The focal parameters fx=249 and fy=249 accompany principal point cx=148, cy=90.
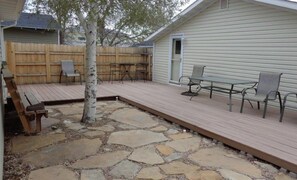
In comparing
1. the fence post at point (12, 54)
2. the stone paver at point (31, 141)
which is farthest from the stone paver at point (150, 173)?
the fence post at point (12, 54)

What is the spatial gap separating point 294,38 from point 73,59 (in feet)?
23.2

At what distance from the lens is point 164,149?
11.5ft

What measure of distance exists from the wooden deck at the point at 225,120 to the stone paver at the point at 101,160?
1503 millimetres

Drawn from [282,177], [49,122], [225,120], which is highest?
[225,120]

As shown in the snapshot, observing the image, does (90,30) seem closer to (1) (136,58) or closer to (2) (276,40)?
(2) (276,40)

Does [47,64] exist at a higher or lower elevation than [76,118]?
higher

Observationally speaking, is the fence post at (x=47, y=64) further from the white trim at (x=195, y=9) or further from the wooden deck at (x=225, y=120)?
the white trim at (x=195, y=9)

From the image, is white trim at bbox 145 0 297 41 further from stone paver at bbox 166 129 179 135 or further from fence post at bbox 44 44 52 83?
fence post at bbox 44 44 52 83

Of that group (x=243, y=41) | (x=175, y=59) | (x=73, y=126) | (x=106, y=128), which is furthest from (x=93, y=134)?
(x=175, y=59)

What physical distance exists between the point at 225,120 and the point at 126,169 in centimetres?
234

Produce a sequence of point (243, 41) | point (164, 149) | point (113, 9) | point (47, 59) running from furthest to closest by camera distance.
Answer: point (47, 59), point (243, 41), point (164, 149), point (113, 9)

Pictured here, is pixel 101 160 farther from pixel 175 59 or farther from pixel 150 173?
pixel 175 59

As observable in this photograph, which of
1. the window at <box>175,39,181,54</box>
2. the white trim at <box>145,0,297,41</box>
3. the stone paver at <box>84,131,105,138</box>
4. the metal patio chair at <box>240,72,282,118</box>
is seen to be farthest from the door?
the stone paver at <box>84,131,105,138</box>

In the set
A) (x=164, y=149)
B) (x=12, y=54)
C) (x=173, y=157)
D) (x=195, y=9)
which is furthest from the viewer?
(x=12, y=54)
